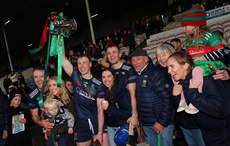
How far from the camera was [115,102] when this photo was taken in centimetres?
243

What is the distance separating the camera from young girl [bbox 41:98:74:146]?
8.51ft

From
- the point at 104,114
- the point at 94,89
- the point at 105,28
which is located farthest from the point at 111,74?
the point at 105,28

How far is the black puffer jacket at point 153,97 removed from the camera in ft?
7.16

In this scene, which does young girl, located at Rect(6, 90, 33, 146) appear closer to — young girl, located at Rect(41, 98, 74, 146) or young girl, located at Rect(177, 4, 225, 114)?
young girl, located at Rect(41, 98, 74, 146)

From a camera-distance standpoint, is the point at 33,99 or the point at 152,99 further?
the point at 33,99

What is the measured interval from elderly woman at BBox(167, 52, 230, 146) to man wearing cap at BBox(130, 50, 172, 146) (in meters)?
0.52

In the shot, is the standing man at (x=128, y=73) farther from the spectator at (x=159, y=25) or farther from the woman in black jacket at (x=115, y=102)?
the spectator at (x=159, y=25)

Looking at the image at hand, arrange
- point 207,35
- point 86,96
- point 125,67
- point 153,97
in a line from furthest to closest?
point 125,67 → point 86,96 → point 153,97 → point 207,35

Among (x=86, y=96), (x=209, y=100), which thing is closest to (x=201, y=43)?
(x=209, y=100)

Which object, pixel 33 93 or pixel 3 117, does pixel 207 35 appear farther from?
pixel 3 117

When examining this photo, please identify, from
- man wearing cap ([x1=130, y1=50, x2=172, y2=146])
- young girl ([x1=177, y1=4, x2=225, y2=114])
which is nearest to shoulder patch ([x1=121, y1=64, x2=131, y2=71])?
man wearing cap ([x1=130, y1=50, x2=172, y2=146])

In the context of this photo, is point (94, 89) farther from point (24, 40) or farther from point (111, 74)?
point (24, 40)

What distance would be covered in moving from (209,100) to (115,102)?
125 cm

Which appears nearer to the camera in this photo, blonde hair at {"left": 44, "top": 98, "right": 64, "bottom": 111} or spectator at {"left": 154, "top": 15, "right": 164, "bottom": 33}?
blonde hair at {"left": 44, "top": 98, "right": 64, "bottom": 111}
